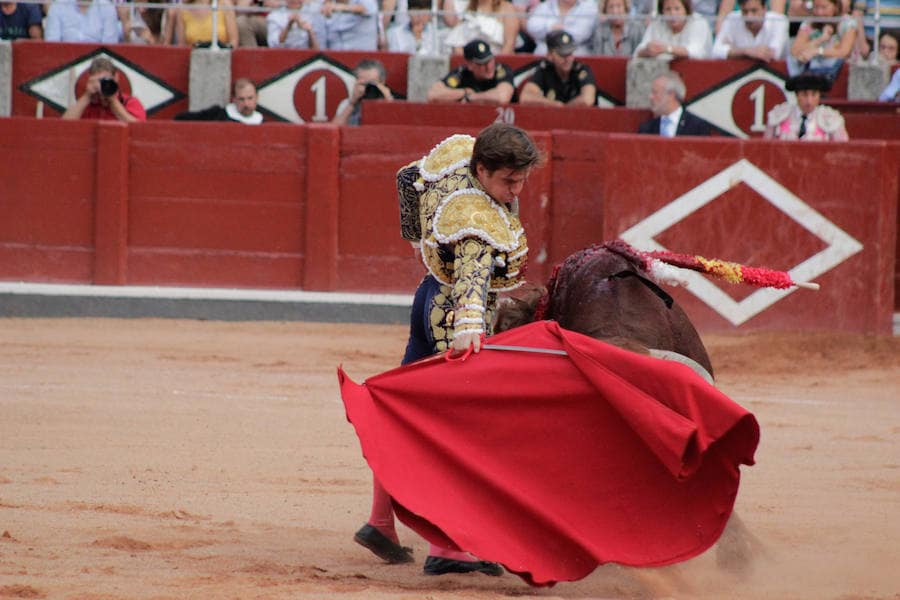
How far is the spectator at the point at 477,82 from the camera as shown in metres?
8.99

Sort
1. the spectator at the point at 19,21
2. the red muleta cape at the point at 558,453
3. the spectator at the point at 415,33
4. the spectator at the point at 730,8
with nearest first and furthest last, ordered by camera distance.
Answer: the red muleta cape at the point at 558,453
the spectator at the point at 730,8
the spectator at the point at 415,33
the spectator at the point at 19,21

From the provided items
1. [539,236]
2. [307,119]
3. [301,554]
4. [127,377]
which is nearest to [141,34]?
[307,119]

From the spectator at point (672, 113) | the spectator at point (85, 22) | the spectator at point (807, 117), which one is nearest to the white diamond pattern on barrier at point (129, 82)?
the spectator at point (85, 22)

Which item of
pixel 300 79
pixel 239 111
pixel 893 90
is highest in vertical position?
pixel 893 90

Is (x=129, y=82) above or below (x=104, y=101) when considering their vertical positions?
above

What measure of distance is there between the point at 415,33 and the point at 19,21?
9.98ft

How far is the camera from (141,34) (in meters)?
10.8

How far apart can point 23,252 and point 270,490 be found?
15.8 ft

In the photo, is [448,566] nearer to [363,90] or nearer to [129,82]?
[363,90]

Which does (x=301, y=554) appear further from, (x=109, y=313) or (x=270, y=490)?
(x=109, y=313)

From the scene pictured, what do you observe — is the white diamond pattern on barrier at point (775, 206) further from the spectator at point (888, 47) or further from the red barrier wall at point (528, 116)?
the spectator at point (888, 47)

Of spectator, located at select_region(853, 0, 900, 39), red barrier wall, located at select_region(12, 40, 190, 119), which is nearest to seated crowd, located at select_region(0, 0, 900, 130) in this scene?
spectator, located at select_region(853, 0, 900, 39)

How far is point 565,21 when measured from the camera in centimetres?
984

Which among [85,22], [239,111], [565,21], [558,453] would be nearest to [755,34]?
[565,21]
